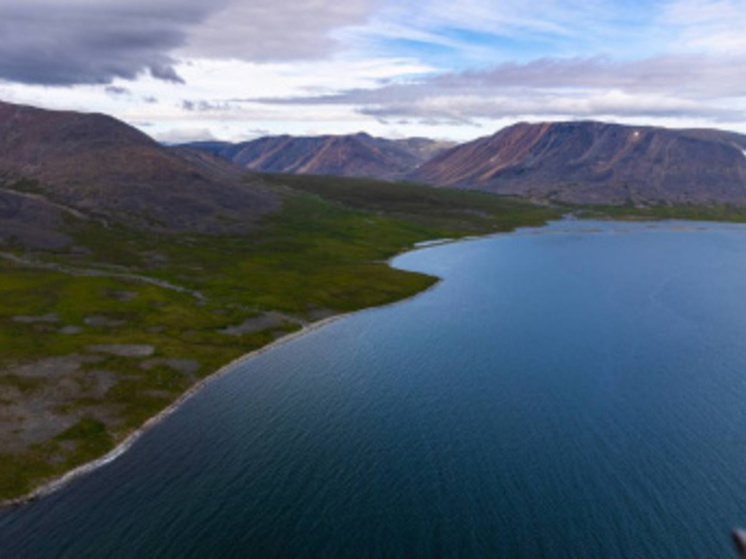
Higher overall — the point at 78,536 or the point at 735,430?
the point at 735,430

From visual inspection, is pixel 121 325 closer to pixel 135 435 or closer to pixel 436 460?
pixel 135 435

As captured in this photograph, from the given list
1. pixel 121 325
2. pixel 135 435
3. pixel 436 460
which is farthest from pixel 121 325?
pixel 436 460

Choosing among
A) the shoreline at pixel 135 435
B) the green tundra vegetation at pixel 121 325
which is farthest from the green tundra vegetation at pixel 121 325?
the shoreline at pixel 135 435

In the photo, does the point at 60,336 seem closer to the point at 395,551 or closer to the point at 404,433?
the point at 404,433

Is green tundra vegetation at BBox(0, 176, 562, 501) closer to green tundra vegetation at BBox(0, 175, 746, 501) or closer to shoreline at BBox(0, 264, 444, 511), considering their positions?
Answer: green tundra vegetation at BBox(0, 175, 746, 501)

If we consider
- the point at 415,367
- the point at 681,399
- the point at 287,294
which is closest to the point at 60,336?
the point at 287,294

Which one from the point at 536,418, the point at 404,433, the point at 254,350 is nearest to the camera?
the point at 404,433
